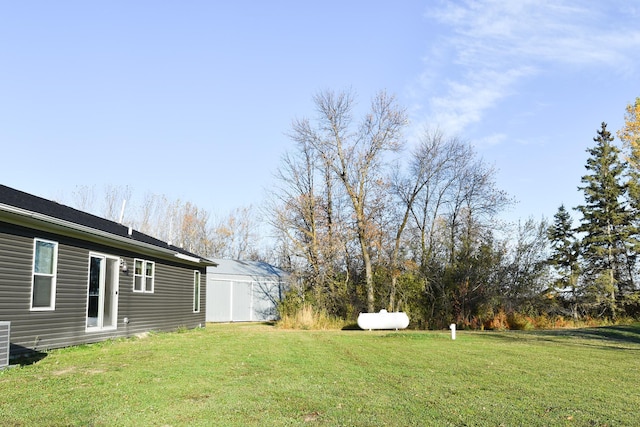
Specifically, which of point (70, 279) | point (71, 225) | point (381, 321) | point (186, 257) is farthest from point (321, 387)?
point (381, 321)

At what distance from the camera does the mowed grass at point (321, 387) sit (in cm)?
472

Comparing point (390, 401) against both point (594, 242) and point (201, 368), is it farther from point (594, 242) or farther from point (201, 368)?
point (594, 242)

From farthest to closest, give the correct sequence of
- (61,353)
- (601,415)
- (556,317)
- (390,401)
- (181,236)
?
(181,236), (556,317), (61,353), (390,401), (601,415)

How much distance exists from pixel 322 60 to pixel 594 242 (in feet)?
62.7

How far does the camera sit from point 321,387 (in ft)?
20.8

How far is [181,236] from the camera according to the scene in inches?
1679

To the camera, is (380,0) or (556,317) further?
(556,317)

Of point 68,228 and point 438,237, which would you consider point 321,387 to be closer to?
point 68,228

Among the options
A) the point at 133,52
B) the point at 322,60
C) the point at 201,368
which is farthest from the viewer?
the point at 322,60

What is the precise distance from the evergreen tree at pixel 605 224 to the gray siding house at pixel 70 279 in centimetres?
2154

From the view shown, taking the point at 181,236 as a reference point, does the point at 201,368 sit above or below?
below

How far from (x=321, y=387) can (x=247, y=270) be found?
73.4ft

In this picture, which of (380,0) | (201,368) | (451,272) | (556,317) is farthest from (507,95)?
(201,368)

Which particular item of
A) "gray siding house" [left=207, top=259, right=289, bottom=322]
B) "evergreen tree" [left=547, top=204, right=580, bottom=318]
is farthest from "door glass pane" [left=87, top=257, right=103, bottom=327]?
"evergreen tree" [left=547, top=204, right=580, bottom=318]
